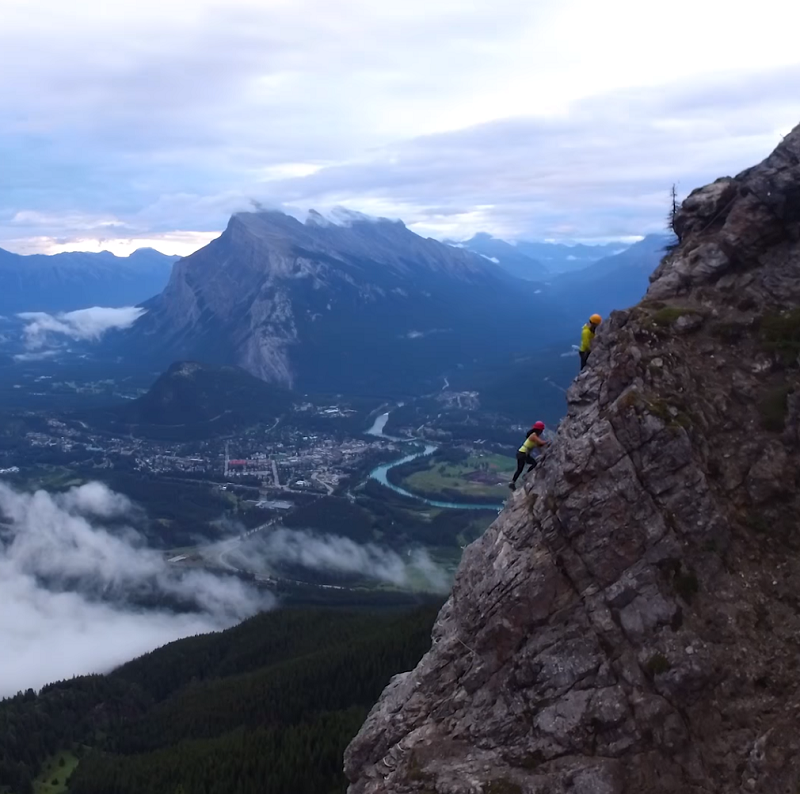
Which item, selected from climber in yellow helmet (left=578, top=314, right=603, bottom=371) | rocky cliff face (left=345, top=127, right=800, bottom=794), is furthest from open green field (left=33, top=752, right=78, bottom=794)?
climber in yellow helmet (left=578, top=314, right=603, bottom=371)

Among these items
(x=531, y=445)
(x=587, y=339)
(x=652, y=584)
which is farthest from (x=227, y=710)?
(x=652, y=584)

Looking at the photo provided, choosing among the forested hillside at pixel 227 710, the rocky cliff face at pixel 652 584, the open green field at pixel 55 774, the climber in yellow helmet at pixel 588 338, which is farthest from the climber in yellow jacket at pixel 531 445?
the open green field at pixel 55 774

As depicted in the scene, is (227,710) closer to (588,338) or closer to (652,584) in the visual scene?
(588,338)

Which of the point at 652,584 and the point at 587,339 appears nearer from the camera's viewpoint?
the point at 652,584

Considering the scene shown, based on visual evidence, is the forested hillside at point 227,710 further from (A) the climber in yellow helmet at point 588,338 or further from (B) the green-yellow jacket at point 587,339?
(B) the green-yellow jacket at point 587,339

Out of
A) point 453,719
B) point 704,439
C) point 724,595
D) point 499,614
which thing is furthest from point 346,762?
point 704,439

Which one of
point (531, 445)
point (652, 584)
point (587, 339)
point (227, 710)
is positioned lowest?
point (227, 710)

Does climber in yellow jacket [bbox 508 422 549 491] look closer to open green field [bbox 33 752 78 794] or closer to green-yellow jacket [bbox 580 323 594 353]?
green-yellow jacket [bbox 580 323 594 353]
